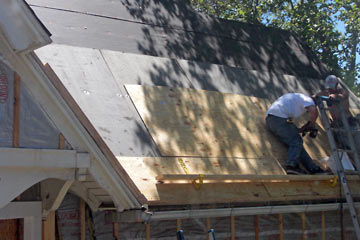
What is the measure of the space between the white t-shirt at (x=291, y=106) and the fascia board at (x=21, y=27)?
15.4ft

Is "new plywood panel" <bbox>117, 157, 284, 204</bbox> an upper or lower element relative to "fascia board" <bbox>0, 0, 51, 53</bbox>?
lower

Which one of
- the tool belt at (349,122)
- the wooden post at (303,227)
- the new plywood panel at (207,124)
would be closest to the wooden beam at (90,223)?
the new plywood panel at (207,124)

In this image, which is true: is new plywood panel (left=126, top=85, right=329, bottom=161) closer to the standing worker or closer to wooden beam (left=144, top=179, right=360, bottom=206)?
the standing worker

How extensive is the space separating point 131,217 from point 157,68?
354 centimetres

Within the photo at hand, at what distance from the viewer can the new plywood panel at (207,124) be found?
7.73 meters

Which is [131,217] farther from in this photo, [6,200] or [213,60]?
[213,60]

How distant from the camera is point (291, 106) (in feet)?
29.0

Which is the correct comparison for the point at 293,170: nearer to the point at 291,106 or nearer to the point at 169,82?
the point at 291,106

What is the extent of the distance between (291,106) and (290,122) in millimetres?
250

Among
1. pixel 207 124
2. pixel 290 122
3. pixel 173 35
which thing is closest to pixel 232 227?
pixel 207 124

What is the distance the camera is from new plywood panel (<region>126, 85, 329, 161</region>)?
25.4 ft

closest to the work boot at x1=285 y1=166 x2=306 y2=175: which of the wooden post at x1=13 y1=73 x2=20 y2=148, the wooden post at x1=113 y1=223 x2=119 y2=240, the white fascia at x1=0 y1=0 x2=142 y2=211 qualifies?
the wooden post at x1=113 y1=223 x2=119 y2=240

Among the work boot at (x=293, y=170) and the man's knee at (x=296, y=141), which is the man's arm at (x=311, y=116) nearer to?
the man's knee at (x=296, y=141)

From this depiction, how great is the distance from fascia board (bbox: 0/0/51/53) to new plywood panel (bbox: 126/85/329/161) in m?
2.77
